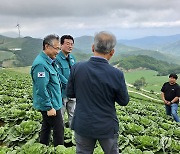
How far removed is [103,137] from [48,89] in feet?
5.15

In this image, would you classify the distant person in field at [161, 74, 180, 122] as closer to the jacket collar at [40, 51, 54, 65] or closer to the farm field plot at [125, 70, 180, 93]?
the jacket collar at [40, 51, 54, 65]

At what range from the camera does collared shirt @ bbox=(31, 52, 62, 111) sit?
13.1 feet

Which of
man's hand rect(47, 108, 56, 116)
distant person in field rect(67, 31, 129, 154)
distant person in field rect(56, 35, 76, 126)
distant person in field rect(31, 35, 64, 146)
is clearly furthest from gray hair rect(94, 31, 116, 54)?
distant person in field rect(56, 35, 76, 126)

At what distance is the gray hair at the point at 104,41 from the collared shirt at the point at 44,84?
138cm

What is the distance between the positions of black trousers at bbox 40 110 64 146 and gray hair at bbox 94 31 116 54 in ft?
5.82

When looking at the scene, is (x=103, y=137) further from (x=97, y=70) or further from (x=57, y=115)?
(x=57, y=115)

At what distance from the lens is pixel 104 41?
9.38ft

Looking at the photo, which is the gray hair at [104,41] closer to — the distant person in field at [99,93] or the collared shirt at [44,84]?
the distant person in field at [99,93]

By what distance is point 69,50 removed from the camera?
5.46 m

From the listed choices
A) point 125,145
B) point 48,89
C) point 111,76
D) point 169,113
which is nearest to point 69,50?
point 48,89

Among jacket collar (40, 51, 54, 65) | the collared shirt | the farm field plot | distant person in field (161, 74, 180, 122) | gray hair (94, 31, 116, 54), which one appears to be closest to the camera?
gray hair (94, 31, 116, 54)

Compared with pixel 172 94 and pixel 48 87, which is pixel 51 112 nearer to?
pixel 48 87

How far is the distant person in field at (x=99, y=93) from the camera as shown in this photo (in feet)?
9.65

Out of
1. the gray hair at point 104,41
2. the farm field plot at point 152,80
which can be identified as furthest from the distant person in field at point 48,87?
the farm field plot at point 152,80
